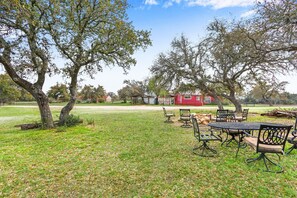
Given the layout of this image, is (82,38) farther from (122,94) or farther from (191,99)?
Result: (122,94)

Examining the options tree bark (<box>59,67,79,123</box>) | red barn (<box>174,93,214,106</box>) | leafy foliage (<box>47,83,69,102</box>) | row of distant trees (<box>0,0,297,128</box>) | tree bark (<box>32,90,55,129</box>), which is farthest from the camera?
leafy foliage (<box>47,83,69,102</box>)

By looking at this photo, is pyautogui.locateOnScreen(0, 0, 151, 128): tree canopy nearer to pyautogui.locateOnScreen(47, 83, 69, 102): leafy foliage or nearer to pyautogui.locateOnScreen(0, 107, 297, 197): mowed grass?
pyautogui.locateOnScreen(0, 107, 297, 197): mowed grass

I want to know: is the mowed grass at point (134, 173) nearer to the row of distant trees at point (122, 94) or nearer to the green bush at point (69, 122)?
the green bush at point (69, 122)

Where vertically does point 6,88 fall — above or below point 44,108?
above

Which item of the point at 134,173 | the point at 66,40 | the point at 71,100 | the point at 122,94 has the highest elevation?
the point at 66,40

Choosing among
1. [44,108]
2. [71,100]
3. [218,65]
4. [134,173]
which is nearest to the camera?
[134,173]

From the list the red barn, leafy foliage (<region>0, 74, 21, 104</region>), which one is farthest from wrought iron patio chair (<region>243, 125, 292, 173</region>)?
leafy foliage (<region>0, 74, 21, 104</region>)

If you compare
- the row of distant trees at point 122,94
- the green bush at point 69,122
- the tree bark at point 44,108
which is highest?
the row of distant trees at point 122,94

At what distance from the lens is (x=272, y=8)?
6004 mm

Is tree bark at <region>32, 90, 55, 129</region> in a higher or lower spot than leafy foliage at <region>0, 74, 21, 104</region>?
lower

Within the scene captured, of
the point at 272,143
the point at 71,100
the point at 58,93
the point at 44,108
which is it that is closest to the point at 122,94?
the point at 58,93

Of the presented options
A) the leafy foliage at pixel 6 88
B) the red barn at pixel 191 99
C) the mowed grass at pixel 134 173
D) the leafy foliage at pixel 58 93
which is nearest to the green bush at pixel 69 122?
the mowed grass at pixel 134 173

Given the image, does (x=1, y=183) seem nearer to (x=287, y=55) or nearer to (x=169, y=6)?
(x=169, y=6)

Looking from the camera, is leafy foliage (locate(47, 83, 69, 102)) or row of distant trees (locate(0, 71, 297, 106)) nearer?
row of distant trees (locate(0, 71, 297, 106))
